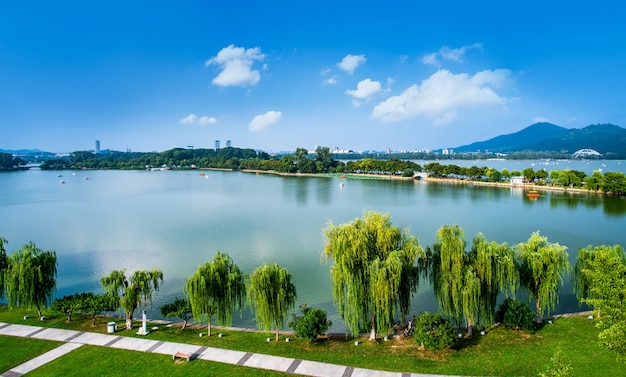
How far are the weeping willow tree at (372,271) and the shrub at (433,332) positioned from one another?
1098mm

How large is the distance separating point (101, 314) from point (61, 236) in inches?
765

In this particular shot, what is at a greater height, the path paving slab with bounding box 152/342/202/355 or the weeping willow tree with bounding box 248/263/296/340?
the weeping willow tree with bounding box 248/263/296/340

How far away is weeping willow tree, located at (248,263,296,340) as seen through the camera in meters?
11.7

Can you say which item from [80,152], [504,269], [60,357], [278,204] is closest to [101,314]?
[60,357]

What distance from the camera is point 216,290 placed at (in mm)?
12266

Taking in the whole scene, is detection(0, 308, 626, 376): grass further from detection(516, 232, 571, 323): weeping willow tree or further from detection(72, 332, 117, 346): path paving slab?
detection(516, 232, 571, 323): weeping willow tree

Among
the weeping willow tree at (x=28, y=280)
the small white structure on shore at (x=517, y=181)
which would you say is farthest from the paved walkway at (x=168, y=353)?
the small white structure on shore at (x=517, y=181)

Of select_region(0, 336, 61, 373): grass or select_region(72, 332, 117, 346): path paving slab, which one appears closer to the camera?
select_region(0, 336, 61, 373): grass

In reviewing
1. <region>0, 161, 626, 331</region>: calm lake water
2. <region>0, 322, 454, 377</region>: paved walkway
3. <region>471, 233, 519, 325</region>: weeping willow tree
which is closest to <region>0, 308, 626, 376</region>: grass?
<region>0, 322, 454, 377</region>: paved walkway

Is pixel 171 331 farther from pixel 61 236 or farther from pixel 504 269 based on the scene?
pixel 61 236

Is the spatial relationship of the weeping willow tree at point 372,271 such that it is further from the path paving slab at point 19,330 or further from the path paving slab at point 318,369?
the path paving slab at point 19,330

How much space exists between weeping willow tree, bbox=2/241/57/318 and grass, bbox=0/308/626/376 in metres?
1.88

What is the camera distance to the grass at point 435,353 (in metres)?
9.59

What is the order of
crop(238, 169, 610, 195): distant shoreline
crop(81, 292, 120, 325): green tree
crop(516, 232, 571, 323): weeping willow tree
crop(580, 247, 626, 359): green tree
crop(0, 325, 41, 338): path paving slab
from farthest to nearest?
crop(238, 169, 610, 195): distant shoreline → crop(81, 292, 120, 325): green tree → crop(516, 232, 571, 323): weeping willow tree → crop(0, 325, 41, 338): path paving slab → crop(580, 247, 626, 359): green tree
